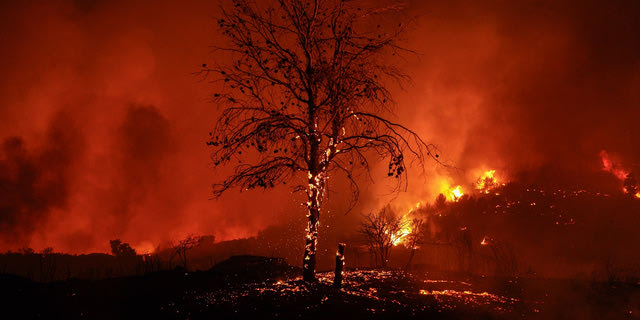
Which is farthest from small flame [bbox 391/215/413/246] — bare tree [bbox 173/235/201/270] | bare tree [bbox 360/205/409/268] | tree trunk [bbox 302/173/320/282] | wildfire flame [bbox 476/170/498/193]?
bare tree [bbox 173/235/201/270]

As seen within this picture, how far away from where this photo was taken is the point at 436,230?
119ft

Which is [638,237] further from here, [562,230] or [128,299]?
[128,299]

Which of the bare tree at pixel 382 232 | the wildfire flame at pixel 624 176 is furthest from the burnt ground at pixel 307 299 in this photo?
the wildfire flame at pixel 624 176

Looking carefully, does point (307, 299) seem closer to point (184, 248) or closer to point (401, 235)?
point (184, 248)

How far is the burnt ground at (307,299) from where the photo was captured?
7.45 m

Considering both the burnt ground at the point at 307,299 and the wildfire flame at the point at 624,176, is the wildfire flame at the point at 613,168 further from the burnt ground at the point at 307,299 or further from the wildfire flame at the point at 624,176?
the burnt ground at the point at 307,299

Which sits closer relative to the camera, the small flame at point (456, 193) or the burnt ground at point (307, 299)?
the burnt ground at point (307, 299)

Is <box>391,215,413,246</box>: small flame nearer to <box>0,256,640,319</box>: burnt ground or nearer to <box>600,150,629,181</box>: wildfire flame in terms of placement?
<box>0,256,640,319</box>: burnt ground

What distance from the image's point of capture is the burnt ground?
7.45 metres

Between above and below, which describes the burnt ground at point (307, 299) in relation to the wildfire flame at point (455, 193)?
below

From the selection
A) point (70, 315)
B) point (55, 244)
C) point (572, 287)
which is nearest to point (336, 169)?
point (70, 315)

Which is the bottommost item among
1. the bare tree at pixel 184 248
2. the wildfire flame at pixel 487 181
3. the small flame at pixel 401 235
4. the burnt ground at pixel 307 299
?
the burnt ground at pixel 307 299

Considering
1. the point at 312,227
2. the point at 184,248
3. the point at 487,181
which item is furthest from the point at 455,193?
the point at 312,227

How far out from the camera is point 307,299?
27.9 feet
